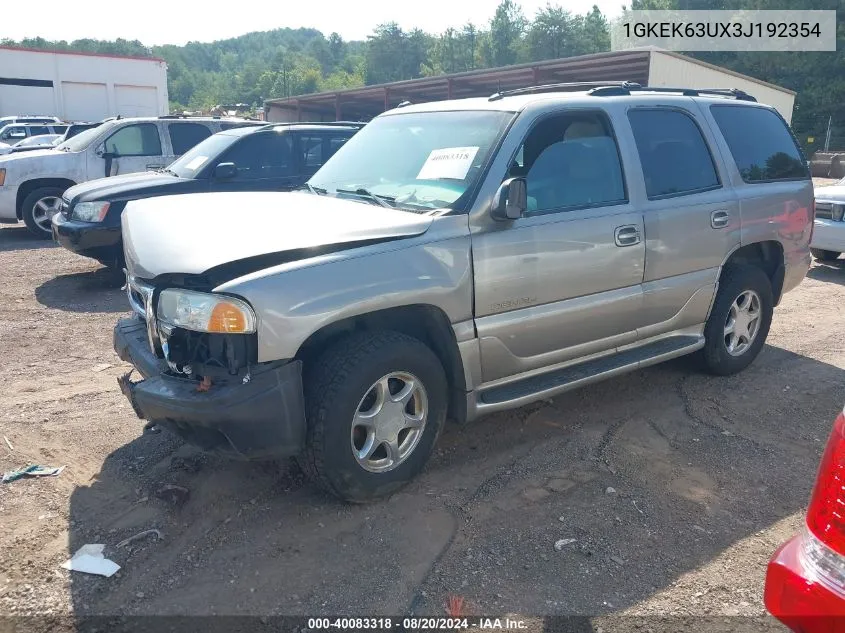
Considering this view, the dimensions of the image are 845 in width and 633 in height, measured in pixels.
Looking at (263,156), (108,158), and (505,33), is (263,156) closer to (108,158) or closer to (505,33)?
(108,158)

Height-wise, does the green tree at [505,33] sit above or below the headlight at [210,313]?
above

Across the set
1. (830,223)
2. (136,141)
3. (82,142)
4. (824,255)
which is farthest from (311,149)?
(824,255)

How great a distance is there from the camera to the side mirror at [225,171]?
7371mm

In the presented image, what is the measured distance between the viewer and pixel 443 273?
343 cm

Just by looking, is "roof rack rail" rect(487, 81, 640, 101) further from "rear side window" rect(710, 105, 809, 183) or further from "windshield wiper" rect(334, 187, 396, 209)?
"windshield wiper" rect(334, 187, 396, 209)

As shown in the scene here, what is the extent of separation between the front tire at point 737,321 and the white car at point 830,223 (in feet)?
14.2

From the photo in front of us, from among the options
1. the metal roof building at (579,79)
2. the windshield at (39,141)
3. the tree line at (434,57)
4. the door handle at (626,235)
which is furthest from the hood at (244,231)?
the tree line at (434,57)

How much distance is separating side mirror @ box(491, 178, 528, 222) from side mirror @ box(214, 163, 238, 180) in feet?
15.2

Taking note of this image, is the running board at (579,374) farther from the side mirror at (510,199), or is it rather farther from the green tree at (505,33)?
the green tree at (505,33)

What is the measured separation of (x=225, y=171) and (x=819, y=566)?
672 cm

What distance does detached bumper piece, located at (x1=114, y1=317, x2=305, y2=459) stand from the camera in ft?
9.66

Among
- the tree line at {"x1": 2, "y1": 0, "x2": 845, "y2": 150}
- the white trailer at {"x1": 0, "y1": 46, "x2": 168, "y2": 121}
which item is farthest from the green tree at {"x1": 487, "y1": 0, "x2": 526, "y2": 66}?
the white trailer at {"x1": 0, "y1": 46, "x2": 168, "y2": 121}

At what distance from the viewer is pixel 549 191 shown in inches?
155

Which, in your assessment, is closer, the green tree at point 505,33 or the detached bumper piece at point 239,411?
the detached bumper piece at point 239,411
